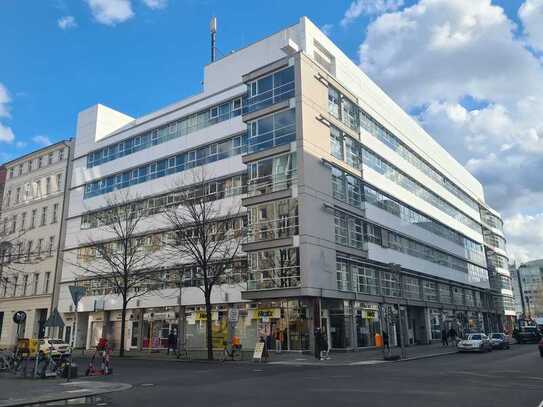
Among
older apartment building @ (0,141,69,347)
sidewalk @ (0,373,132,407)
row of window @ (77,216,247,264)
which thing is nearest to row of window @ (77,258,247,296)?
row of window @ (77,216,247,264)

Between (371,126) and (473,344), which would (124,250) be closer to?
(371,126)

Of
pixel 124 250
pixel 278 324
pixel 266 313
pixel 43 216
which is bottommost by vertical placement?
pixel 278 324

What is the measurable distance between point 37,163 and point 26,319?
1848 cm

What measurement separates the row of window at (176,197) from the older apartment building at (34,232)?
633cm

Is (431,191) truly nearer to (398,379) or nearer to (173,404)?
(398,379)

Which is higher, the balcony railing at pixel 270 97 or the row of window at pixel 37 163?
the row of window at pixel 37 163

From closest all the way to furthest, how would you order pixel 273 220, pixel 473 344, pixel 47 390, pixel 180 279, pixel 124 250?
pixel 47 390 < pixel 273 220 < pixel 473 344 < pixel 180 279 < pixel 124 250

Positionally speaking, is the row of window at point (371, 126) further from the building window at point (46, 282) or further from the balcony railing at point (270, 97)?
the building window at point (46, 282)

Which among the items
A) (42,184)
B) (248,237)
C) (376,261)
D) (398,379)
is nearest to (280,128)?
(248,237)

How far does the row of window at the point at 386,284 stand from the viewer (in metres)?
36.1

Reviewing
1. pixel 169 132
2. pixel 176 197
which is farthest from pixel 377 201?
pixel 169 132

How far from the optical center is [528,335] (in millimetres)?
48938

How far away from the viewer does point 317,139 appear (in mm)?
34875

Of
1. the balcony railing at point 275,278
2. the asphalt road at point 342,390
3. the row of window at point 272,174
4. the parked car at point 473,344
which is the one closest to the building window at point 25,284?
the balcony railing at point 275,278
